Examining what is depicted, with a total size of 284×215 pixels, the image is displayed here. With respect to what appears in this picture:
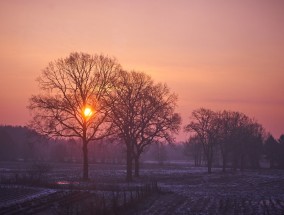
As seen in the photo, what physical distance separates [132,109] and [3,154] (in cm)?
10225

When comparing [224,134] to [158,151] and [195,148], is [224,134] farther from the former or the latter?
[158,151]

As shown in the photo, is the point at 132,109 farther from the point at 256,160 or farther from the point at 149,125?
the point at 256,160

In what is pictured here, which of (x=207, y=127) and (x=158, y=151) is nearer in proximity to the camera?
(x=207, y=127)

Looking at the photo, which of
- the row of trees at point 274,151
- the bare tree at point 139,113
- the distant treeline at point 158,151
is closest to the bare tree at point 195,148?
the distant treeline at point 158,151

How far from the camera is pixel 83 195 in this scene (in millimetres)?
32969

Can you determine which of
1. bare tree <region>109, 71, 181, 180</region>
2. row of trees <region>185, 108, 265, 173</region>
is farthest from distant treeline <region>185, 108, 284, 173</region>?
bare tree <region>109, 71, 181, 180</region>

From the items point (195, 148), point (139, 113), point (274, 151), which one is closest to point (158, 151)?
point (195, 148)

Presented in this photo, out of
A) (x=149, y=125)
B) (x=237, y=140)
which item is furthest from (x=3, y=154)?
(x=149, y=125)

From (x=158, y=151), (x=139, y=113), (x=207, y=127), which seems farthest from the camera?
(x=158, y=151)

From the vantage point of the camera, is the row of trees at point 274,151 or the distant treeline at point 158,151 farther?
the row of trees at point 274,151

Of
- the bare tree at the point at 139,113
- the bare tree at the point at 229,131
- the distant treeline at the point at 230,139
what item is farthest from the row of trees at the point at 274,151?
the bare tree at the point at 139,113

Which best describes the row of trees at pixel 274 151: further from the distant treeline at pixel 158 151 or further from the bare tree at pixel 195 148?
the bare tree at pixel 195 148

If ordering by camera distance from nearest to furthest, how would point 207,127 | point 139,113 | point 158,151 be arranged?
point 139,113 < point 207,127 < point 158,151

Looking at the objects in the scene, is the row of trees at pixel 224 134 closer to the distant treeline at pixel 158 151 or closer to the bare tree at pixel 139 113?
the distant treeline at pixel 158 151
